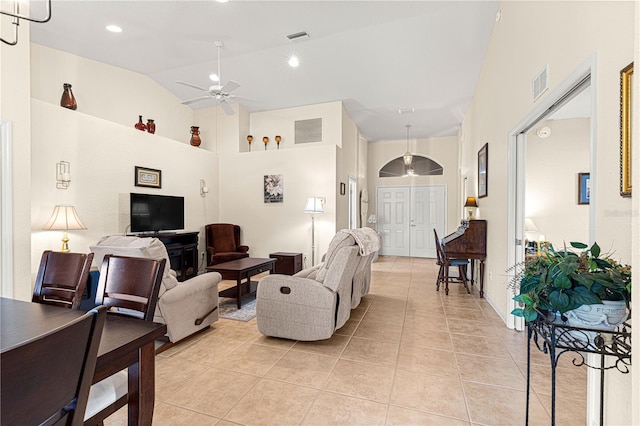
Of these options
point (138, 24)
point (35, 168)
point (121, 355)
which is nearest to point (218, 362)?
point (121, 355)

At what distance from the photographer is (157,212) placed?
5027mm

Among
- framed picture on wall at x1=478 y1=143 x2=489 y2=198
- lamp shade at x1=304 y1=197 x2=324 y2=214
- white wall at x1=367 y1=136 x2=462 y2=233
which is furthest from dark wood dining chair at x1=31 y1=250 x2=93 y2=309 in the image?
white wall at x1=367 y1=136 x2=462 y2=233

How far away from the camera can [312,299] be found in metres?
2.71

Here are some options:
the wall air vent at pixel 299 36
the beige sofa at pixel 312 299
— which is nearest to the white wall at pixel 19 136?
the beige sofa at pixel 312 299

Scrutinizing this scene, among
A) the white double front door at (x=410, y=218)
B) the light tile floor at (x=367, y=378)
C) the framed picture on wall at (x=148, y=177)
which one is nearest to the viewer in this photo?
the light tile floor at (x=367, y=378)

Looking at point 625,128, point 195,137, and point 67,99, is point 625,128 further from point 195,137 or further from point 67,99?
point 195,137

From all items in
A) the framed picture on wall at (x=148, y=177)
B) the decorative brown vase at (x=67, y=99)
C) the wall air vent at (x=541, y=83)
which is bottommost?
the framed picture on wall at (x=148, y=177)

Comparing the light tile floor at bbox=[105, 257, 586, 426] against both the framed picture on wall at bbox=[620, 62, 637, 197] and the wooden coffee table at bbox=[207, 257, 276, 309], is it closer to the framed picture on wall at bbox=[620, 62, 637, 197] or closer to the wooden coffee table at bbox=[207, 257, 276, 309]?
the wooden coffee table at bbox=[207, 257, 276, 309]

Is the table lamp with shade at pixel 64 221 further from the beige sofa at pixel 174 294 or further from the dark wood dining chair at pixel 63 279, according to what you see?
the dark wood dining chair at pixel 63 279

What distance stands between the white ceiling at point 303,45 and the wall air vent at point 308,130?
416 mm

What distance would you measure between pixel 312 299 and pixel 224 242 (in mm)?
4023

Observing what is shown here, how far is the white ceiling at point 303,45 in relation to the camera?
384 centimetres

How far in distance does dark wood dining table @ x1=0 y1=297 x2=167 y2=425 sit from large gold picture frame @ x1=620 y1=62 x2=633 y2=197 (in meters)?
2.17

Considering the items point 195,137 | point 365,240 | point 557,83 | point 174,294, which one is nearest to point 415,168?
point 195,137
